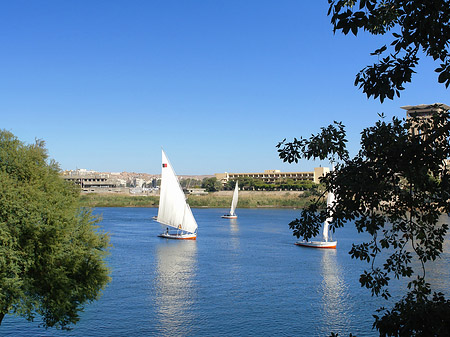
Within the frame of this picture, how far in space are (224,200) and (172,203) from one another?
77.6m

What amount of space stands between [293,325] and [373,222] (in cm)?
1446

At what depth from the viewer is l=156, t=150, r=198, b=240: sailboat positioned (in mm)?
47969

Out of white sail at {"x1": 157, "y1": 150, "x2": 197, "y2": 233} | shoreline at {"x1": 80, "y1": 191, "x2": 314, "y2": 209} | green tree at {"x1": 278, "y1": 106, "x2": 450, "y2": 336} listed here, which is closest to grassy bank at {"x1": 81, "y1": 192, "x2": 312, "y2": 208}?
shoreline at {"x1": 80, "y1": 191, "x2": 314, "y2": 209}

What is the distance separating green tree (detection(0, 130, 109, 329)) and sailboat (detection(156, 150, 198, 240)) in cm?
3150

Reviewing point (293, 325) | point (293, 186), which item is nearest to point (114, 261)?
point (293, 325)

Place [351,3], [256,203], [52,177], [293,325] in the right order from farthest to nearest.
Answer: [256,203] → [293,325] → [52,177] → [351,3]

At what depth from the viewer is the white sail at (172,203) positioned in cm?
4803

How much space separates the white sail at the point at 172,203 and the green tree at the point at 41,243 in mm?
31501

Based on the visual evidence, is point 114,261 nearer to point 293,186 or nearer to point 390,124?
point 390,124

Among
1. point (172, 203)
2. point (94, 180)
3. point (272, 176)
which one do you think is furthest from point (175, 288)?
point (94, 180)

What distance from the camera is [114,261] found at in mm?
33594

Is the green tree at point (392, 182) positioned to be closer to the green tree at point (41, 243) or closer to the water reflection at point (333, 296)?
the green tree at point (41, 243)

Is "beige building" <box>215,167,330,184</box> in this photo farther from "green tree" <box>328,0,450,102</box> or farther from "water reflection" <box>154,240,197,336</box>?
"green tree" <box>328,0,450,102</box>

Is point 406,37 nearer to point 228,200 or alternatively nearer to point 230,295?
point 230,295
